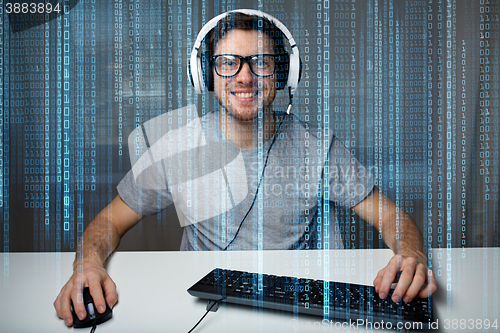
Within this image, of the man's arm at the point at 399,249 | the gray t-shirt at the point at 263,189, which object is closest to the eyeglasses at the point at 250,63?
the gray t-shirt at the point at 263,189

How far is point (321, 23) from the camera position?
0.54 metres

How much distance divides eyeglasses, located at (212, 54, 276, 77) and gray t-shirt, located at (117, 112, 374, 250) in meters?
0.12

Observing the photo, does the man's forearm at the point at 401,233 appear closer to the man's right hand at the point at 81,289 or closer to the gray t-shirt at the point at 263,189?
the gray t-shirt at the point at 263,189

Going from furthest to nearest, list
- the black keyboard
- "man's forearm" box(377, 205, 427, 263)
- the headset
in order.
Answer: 1. the headset
2. "man's forearm" box(377, 205, 427, 263)
3. the black keyboard

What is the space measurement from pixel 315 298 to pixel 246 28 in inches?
20.0

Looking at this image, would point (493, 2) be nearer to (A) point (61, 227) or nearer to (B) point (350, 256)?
(B) point (350, 256)

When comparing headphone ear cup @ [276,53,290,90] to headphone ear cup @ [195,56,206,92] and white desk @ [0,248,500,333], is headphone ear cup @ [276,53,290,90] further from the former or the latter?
white desk @ [0,248,500,333]

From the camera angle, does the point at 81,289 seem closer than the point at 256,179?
Yes

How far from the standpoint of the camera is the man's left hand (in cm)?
42

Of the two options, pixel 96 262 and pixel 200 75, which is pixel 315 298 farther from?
pixel 200 75

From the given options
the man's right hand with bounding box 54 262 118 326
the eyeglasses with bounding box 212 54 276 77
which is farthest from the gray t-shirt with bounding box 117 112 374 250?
the man's right hand with bounding box 54 262 118 326

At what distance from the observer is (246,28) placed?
626 millimetres

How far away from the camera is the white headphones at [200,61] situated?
60cm

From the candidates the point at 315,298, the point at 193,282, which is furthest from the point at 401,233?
the point at 193,282
